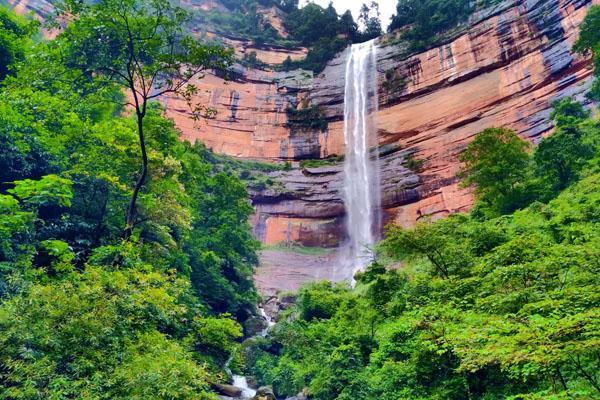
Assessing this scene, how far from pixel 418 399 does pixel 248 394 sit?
11.3m

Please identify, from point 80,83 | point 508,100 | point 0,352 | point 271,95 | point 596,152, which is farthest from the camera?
point 271,95

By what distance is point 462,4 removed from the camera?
41.6 m

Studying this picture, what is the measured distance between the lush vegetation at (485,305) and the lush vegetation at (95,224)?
3.71 metres

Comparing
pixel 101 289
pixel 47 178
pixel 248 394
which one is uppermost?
pixel 47 178

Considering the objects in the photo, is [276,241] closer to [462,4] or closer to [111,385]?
[462,4]

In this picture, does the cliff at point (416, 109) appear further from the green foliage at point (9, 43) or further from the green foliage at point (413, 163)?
the green foliage at point (9, 43)

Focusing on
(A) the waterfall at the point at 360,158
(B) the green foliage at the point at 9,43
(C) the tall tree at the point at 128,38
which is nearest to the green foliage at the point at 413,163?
(A) the waterfall at the point at 360,158

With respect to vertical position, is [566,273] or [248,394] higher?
[566,273]

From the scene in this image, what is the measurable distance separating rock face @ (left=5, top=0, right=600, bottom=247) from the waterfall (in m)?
0.80

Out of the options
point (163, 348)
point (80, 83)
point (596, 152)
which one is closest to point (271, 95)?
point (596, 152)

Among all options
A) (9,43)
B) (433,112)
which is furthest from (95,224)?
(433,112)

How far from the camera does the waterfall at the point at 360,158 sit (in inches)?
1454

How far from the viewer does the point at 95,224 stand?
44.1 ft

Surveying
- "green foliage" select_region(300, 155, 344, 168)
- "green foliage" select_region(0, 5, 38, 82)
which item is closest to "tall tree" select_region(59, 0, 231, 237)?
→ "green foliage" select_region(0, 5, 38, 82)
